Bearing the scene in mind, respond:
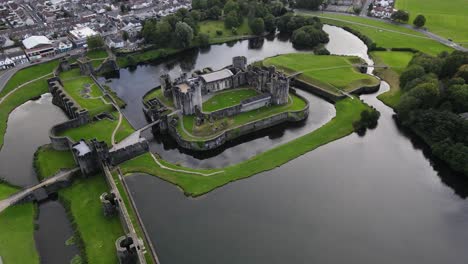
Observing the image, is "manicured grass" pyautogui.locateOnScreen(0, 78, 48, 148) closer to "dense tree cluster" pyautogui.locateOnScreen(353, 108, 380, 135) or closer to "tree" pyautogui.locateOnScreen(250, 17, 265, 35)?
"tree" pyautogui.locateOnScreen(250, 17, 265, 35)

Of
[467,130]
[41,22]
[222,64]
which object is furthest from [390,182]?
[41,22]

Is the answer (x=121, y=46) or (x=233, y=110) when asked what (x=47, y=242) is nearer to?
(x=233, y=110)

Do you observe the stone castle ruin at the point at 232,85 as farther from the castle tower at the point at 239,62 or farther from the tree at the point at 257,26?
the tree at the point at 257,26

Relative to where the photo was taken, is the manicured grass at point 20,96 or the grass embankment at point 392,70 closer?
the manicured grass at point 20,96

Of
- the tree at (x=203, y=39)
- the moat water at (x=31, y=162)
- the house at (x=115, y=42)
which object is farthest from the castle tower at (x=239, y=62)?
the house at (x=115, y=42)

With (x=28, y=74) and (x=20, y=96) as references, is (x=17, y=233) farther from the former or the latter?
(x=28, y=74)

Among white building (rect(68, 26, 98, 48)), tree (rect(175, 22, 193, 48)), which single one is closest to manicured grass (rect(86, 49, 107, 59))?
white building (rect(68, 26, 98, 48))
